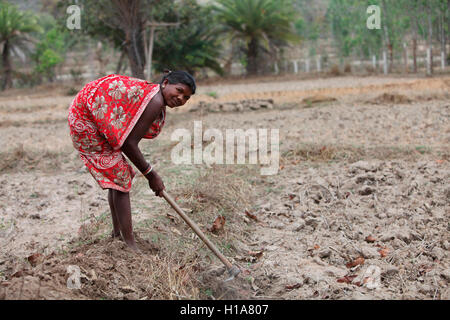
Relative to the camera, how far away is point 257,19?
1934cm

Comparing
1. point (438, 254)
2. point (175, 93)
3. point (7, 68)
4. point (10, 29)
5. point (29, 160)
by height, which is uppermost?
point (10, 29)

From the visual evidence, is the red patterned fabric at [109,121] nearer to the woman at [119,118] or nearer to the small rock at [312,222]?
the woman at [119,118]

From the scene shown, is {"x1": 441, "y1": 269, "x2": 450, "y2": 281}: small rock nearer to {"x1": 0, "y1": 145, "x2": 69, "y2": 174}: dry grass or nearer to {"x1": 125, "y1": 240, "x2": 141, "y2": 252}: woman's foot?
{"x1": 125, "y1": 240, "x2": 141, "y2": 252}: woman's foot

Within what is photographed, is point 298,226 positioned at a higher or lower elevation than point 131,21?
lower

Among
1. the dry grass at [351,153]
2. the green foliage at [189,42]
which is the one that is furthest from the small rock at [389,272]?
the green foliage at [189,42]

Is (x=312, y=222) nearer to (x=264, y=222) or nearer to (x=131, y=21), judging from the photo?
(x=264, y=222)

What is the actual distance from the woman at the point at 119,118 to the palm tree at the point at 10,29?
20844 millimetres

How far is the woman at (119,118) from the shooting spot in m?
2.54

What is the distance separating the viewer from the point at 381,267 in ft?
9.64

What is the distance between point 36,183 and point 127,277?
3148 mm

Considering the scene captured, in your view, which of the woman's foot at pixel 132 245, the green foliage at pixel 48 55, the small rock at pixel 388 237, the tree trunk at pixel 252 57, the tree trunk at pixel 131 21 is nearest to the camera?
the woman's foot at pixel 132 245

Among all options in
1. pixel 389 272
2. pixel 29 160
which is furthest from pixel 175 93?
pixel 29 160

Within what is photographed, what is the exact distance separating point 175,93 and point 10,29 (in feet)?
70.8

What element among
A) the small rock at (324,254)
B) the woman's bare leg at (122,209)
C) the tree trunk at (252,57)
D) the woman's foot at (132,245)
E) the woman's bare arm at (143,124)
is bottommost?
the small rock at (324,254)
